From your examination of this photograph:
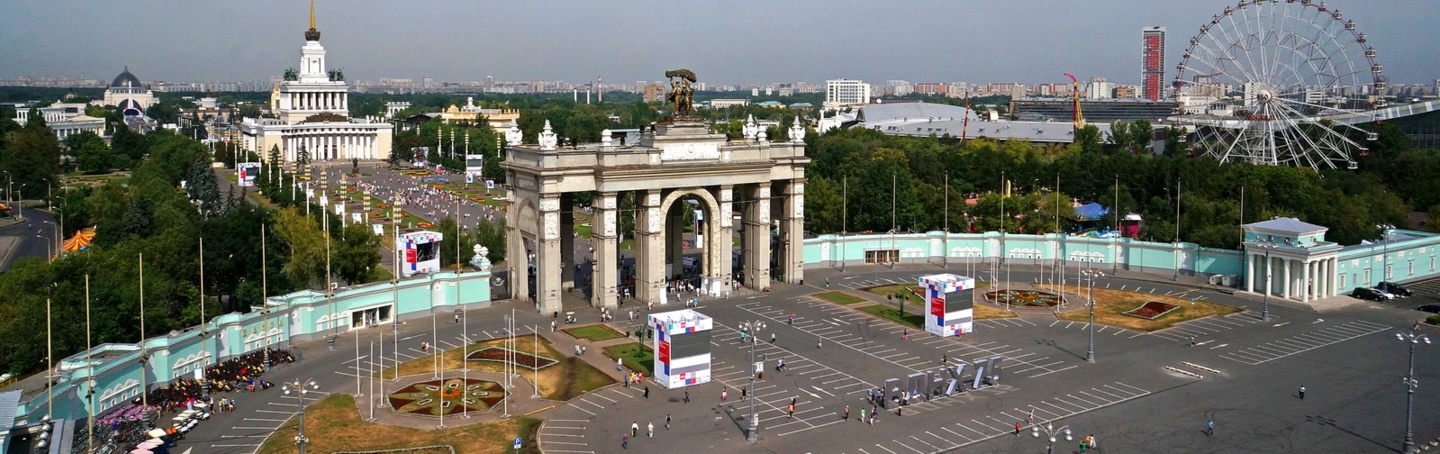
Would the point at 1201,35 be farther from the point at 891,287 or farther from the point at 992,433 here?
the point at 992,433

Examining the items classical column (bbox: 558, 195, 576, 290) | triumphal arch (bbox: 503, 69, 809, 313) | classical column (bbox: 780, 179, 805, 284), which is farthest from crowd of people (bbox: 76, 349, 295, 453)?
classical column (bbox: 780, 179, 805, 284)

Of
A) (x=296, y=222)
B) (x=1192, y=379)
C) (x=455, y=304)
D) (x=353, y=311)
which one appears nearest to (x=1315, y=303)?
(x=1192, y=379)

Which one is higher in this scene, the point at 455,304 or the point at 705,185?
the point at 705,185

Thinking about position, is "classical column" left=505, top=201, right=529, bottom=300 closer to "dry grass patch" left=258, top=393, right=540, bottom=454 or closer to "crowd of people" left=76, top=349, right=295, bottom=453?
"crowd of people" left=76, top=349, right=295, bottom=453

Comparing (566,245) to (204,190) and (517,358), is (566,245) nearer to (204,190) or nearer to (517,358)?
(517,358)

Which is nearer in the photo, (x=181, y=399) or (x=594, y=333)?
(x=181, y=399)

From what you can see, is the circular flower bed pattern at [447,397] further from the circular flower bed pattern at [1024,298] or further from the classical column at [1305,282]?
the classical column at [1305,282]

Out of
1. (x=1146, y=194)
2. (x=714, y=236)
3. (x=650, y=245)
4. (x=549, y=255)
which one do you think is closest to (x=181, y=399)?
(x=549, y=255)
